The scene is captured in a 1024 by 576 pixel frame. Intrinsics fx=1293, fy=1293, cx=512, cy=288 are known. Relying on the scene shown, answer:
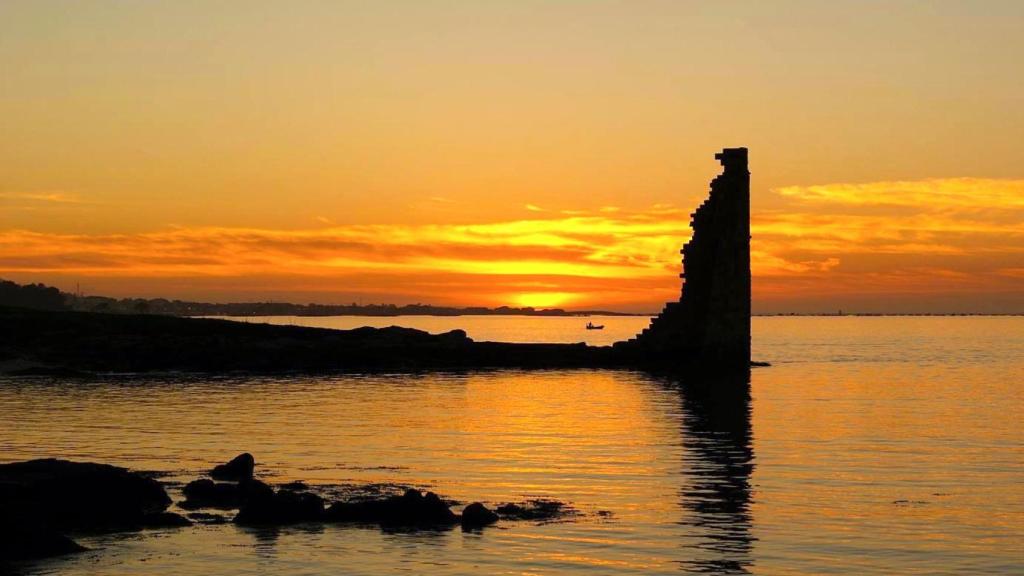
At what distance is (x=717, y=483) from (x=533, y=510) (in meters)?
5.86

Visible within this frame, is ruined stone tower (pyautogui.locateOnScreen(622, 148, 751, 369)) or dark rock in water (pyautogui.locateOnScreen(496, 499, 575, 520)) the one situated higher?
ruined stone tower (pyautogui.locateOnScreen(622, 148, 751, 369))

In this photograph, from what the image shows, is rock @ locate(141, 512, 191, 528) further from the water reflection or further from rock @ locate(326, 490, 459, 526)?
the water reflection

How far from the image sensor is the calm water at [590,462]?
20.3 m

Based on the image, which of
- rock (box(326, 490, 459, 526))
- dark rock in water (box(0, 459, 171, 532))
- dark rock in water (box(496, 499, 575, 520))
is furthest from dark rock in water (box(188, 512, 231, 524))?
dark rock in water (box(496, 499, 575, 520))

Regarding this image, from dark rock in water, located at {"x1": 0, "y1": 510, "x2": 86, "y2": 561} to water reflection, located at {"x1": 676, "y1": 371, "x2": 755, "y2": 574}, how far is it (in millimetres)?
9770

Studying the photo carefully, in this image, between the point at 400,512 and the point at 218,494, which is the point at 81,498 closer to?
the point at 218,494

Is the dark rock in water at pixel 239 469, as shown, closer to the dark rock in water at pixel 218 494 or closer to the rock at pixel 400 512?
the dark rock in water at pixel 218 494

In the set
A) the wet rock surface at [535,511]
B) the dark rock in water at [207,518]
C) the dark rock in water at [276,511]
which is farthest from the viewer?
the wet rock surface at [535,511]

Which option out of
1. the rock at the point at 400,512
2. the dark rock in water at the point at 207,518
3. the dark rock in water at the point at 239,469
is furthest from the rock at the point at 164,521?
the dark rock in water at the point at 239,469

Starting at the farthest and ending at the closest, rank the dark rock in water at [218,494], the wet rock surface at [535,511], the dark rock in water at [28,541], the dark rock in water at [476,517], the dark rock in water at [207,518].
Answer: the dark rock in water at [218,494]
the wet rock surface at [535,511]
the dark rock in water at [207,518]
the dark rock in water at [476,517]
the dark rock in water at [28,541]

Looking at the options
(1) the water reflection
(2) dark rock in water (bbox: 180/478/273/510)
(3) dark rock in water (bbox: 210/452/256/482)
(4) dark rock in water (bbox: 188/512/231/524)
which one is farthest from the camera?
(3) dark rock in water (bbox: 210/452/256/482)

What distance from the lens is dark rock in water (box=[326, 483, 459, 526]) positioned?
74.5 feet

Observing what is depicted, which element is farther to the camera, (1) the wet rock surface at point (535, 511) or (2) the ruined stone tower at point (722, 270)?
(2) the ruined stone tower at point (722, 270)

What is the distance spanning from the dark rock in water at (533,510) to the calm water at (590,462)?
562 mm
